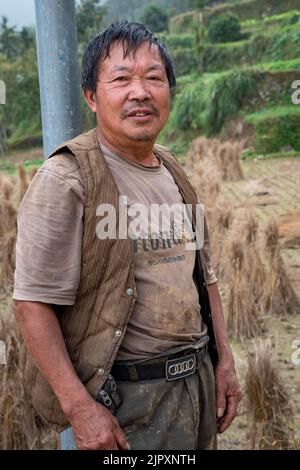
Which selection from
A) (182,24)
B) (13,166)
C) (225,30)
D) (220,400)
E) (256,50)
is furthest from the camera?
(182,24)

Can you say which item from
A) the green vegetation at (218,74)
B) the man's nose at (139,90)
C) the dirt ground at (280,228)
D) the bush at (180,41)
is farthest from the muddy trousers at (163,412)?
the bush at (180,41)

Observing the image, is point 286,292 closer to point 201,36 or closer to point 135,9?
point 201,36

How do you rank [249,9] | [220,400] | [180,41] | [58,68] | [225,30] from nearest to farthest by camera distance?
[58,68] < [220,400] < [225,30] < [180,41] < [249,9]

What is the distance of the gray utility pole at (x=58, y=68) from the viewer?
1358mm

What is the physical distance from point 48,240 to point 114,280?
163mm

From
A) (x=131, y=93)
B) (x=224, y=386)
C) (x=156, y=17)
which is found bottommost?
→ (x=224, y=386)

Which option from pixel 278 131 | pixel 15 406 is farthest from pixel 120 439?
pixel 278 131

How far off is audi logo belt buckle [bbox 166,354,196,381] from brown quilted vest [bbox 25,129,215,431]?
0.49ft

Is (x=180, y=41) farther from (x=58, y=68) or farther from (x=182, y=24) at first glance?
(x=58, y=68)

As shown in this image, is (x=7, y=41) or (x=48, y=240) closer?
(x=48, y=240)

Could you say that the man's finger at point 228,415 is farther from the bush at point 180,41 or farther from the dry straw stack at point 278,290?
the bush at point 180,41

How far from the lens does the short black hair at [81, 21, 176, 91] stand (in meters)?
1.24

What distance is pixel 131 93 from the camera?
1235 millimetres
